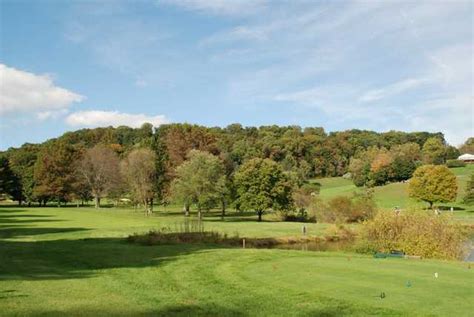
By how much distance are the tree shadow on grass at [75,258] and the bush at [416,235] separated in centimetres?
1031

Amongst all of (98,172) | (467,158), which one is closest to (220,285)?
(98,172)

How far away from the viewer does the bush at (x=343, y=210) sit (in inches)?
2483

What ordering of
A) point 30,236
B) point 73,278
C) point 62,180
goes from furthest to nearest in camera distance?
point 62,180 < point 30,236 < point 73,278

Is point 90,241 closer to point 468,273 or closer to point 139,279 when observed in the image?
point 139,279

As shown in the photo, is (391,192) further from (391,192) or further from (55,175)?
(55,175)

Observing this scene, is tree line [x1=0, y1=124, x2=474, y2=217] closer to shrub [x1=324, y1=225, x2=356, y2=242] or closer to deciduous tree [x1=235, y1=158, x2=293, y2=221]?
deciduous tree [x1=235, y1=158, x2=293, y2=221]

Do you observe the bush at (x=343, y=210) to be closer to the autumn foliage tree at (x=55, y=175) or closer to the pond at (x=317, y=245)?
the pond at (x=317, y=245)

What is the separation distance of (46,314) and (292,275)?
8.43 m

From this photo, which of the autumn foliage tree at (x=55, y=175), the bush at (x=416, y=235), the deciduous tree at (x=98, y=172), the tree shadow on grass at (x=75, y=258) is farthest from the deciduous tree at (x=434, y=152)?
the tree shadow on grass at (x=75, y=258)

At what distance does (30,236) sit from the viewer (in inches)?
1400

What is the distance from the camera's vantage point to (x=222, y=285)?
16.2 metres

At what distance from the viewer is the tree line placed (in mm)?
68875

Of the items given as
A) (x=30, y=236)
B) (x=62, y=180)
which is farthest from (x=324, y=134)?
(x=30, y=236)

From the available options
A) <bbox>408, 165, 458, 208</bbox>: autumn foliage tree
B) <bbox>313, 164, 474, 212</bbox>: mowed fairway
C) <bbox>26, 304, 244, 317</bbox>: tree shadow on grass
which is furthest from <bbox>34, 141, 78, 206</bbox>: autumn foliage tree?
<bbox>26, 304, 244, 317</bbox>: tree shadow on grass
